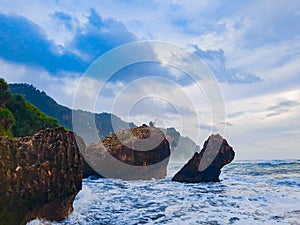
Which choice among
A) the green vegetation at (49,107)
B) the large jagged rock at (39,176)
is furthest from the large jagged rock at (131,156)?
the green vegetation at (49,107)

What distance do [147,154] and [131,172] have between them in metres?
1.94

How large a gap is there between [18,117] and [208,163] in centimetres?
1907

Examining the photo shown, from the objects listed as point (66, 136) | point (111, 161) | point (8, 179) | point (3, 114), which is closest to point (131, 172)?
point (111, 161)

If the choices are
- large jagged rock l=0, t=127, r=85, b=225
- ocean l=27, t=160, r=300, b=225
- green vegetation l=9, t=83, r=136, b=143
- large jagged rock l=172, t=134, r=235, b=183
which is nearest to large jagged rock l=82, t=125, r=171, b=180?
large jagged rock l=172, t=134, r=235, b=183

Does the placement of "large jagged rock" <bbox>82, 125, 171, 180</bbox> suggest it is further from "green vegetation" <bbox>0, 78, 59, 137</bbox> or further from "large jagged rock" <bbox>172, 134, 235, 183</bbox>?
"green vegetation" <bbox>0, 78, 59, 137</bbox>

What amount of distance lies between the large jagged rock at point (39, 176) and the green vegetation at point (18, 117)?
15330 millimetres

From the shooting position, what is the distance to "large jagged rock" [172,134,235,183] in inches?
855

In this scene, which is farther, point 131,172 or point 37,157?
point 131,172

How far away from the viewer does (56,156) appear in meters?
10.2

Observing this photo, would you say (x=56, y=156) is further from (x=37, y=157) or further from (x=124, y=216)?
(x=124, y=216)

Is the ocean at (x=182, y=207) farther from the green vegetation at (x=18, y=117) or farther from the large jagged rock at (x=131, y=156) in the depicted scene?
the green vegetation at (x=18, y=117)

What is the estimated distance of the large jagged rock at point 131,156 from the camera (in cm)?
2336

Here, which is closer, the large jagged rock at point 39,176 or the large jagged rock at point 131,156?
the large jagged rock at point 39,176

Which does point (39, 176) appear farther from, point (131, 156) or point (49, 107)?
point (49, 107)
